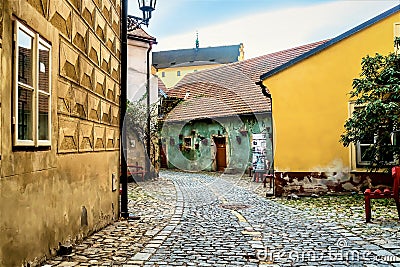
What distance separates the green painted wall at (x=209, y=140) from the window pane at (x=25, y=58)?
51.2 ft

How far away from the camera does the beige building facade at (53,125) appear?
158 inches

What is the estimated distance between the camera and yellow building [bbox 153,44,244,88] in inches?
2596

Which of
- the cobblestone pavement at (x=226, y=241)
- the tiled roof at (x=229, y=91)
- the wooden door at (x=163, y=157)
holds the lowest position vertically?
the cobblestone pavement at (x=226, y=241)

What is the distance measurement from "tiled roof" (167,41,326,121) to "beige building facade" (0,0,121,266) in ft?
45.6

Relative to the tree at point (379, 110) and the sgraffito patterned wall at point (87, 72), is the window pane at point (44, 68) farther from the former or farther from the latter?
the tree at point (379, 110)

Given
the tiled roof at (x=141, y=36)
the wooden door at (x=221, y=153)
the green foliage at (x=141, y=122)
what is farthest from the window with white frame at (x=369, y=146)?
the wooden door at (x=221, y=153)

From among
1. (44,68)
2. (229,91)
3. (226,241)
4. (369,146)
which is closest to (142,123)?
(229,91)

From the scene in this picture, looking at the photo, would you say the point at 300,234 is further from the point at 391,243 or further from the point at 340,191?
the point at 340,191

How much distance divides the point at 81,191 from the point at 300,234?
10.8 ft

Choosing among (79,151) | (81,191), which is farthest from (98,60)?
(81,191)

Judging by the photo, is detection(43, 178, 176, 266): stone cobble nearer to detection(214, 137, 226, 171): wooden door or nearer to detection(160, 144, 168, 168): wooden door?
detection(214, 137, 226, 171): wooden door

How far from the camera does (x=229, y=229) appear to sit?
7465mm

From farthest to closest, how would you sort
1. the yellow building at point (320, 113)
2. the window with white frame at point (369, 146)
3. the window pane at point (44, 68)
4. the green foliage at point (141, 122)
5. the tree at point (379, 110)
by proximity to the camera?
the green foliage at point (141, 122) → the yellow building at point (320, 113) → the window with white frame at point (369, 146) → the tree at point (379, 110) → the window pane at point (44, 68)

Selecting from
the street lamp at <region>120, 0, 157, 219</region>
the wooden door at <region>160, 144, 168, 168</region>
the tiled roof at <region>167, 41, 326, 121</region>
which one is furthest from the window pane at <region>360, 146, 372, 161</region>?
the wooden door at <region>160, 144, 168, 168</region>
